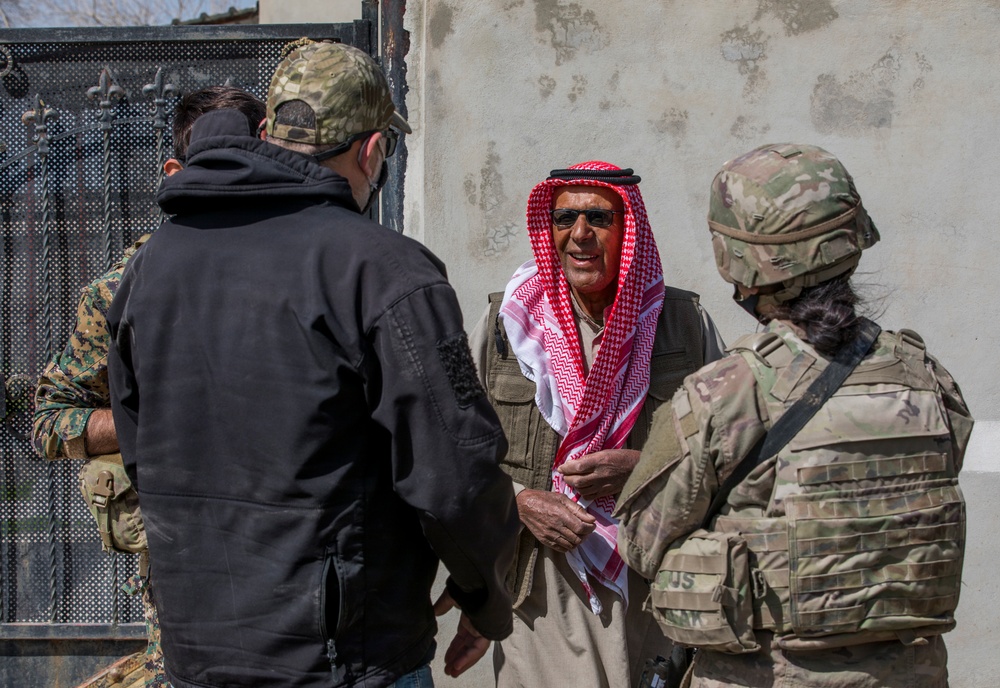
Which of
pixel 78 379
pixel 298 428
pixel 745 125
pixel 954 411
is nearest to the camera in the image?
pixel 298 428

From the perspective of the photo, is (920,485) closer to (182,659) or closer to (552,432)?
(552,432)

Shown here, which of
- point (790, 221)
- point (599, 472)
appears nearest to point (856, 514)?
point (790, 221)

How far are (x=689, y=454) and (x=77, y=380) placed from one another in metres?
1.70

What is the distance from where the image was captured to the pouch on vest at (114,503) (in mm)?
2777

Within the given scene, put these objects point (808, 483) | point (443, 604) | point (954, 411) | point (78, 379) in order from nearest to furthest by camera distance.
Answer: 1. point (808, 483)
2. point (954, 411)
3. point (443, 604)
4. point (78, 379)

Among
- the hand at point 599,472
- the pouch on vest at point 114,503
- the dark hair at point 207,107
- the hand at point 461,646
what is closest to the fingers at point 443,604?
the hand at point 461,646

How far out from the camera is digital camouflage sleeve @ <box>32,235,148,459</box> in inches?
106

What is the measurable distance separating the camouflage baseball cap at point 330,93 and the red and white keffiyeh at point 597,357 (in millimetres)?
1111

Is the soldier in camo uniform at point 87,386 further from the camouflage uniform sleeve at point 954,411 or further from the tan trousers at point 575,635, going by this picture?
the camouflage uniform sleeve at point 954,411

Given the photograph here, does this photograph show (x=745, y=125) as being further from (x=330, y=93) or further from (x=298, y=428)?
(x=298, y=428)

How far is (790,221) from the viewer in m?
2.01

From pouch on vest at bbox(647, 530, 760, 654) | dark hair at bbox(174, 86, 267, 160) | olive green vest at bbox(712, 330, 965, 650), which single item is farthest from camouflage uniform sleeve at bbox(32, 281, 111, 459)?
olive green vest at bbox(712, 330, 965, 650)

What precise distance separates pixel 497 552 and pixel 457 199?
2118 mm

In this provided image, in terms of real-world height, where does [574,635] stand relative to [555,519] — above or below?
below
